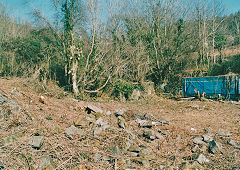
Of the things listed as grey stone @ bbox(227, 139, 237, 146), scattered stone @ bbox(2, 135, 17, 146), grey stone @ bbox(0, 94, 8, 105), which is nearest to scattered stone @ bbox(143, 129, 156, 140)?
grey stone @ bbox(227, 139, 237, 146)

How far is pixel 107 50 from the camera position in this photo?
10219mm

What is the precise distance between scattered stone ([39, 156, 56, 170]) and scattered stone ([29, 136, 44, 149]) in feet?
0.98

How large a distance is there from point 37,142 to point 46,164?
49 cm

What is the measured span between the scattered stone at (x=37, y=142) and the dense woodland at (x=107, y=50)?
4.94m

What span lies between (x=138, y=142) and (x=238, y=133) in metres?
2.78

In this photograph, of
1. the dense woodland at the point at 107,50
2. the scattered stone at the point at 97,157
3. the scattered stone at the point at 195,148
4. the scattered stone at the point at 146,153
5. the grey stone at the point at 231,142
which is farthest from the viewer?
the dense woodland at the point at 107,50

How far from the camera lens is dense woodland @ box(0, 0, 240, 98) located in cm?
854

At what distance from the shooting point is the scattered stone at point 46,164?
2.58 m

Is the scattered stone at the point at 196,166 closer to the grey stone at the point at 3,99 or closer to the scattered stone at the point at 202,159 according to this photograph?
the scattered stone at the point at 202,159

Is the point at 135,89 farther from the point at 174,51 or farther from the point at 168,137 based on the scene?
the point at 168,137

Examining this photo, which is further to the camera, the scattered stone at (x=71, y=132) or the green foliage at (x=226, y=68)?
the green foliage at (x=226, y=68)

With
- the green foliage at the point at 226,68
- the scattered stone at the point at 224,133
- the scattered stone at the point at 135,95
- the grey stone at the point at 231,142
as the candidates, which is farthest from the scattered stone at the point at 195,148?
the green foliage at the point at 226,68

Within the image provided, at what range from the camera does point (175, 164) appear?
123 inches

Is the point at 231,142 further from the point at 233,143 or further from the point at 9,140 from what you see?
the point at 9,140
